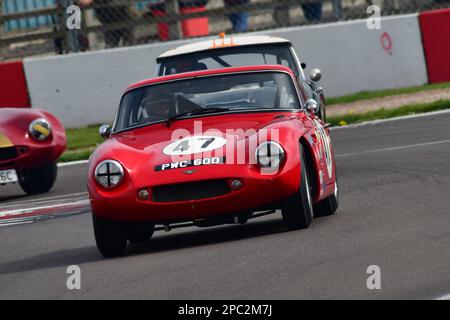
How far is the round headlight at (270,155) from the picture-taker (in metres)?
8.23

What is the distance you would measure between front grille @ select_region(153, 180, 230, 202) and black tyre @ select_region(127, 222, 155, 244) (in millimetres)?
298

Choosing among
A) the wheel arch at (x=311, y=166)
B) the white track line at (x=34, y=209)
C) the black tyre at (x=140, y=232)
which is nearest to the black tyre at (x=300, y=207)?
the wheel arch at (x=311, y=166)

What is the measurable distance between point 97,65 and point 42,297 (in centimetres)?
1298

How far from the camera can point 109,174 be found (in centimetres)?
838

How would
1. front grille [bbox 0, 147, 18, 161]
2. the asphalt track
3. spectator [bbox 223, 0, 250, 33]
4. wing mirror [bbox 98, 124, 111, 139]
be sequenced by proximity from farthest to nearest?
spectator [bbox 223, 0, 250, 33]
front grille [bbox 0, 147, 18, 161]
wing mirror [bbox 98, 124, 111, 139]
the asphalt track

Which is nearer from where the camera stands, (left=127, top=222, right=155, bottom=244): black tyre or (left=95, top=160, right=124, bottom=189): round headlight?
(left=95, top=160, right=124, bottom=189): round headlight

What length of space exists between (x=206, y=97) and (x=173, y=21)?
11268mm

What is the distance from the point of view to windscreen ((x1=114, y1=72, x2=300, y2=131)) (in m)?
9.37

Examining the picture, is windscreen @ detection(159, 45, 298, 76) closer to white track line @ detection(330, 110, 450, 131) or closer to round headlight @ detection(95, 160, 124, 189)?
white track line @ detection(330, 110, 450, 131)

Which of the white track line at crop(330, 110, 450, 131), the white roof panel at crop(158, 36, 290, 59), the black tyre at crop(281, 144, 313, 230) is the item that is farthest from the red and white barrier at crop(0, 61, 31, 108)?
the black tyre at crop(281, 144, 313, 230)

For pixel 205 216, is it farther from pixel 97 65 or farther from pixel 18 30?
pixel 18 30

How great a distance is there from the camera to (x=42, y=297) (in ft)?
22.7

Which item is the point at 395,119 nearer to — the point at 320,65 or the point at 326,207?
the point at 320,65
